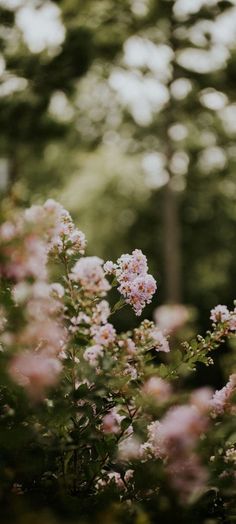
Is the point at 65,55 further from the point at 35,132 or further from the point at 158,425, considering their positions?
the point at 158,425

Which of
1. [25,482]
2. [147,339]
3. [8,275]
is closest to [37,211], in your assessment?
[8,275]

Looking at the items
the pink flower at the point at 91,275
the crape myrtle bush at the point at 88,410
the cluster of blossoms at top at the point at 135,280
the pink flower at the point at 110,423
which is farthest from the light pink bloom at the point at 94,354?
the cluster of blossoms at top at the point at 135,280

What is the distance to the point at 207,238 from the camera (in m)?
17.0

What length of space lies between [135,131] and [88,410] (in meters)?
13.9

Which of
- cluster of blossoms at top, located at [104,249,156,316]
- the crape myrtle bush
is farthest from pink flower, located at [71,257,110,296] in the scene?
cluster of blossoms at top, located at [104,249,156,316]

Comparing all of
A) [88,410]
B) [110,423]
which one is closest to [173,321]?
[110,423]

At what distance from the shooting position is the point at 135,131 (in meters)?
15.3

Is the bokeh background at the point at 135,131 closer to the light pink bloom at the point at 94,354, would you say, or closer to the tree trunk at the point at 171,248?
the tree trunk at the point at 171,248

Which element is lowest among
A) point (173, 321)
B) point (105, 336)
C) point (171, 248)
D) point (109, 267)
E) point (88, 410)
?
point (88, 410)

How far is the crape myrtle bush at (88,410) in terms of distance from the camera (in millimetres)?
1506

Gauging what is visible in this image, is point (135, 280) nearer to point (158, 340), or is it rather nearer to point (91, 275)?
point (158, 340)

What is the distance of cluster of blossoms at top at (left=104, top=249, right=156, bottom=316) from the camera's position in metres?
2.26

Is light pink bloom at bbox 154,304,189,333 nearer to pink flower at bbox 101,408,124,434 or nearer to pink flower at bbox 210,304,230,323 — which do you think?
pink flower at bbox 210,304,230,323

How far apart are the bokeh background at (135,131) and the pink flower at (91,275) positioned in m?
7.42
